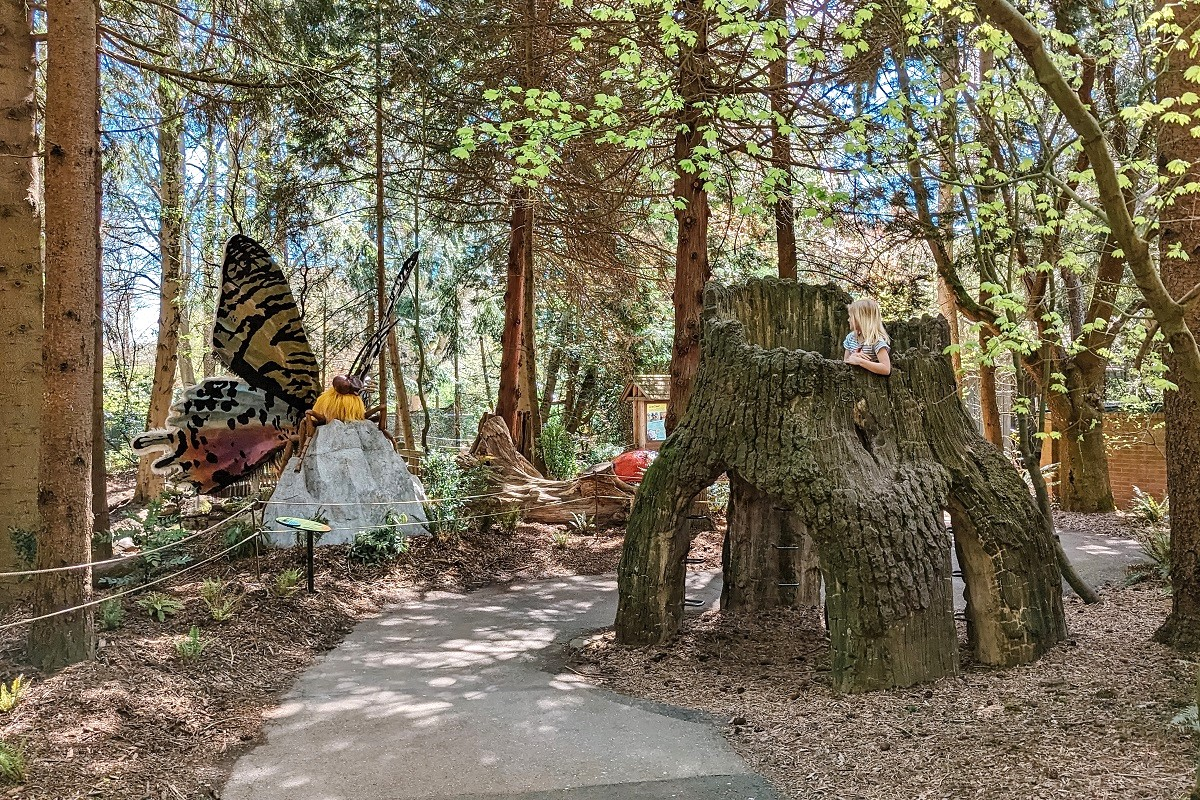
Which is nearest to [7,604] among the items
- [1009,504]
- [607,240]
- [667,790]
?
[667,790]

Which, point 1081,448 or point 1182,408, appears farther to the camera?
point 1081,448

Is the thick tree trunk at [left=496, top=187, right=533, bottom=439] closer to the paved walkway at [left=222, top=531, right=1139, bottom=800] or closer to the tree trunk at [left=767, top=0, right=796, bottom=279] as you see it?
the tree trunk at [left=767, top=0, right=796, bottom=279]

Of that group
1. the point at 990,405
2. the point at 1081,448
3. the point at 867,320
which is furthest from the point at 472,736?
the point at 1081,448

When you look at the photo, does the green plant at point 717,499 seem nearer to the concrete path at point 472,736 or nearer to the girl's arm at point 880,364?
the concrete path at point 472,736

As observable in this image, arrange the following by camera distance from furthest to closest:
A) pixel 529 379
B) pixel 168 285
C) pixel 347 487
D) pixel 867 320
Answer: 1. pixel 529 379
2. pixel 168 285
3. pixel 347 487
4. pixel 867 320

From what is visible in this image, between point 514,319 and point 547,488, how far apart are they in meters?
3.06

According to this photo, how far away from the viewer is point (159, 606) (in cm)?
663

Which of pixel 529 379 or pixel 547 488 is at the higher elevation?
pixel 529 379

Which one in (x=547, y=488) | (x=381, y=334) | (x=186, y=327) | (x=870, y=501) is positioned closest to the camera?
(x=870, y=501)

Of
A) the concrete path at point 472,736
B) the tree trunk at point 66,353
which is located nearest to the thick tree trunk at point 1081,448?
the concrete path at point 472,736

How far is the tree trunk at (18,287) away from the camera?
22.6 ft

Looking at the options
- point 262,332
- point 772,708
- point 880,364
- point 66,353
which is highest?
point 262,332

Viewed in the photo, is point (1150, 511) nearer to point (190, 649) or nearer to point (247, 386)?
point (190, 649)

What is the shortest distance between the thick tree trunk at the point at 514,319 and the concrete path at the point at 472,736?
7.02 metres
